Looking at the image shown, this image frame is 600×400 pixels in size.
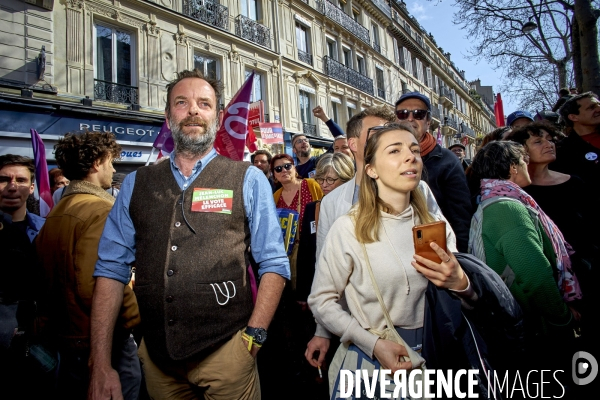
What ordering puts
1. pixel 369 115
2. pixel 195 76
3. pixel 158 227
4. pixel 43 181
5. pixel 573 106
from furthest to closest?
pixel 43 181 < pixel 573 106 < pixel 369 115 < pixel 195 76 < pixel 158 227

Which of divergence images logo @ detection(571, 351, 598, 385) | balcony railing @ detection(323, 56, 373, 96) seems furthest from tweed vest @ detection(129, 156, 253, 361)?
balcony railing @ detection(323, 56, 373, 96)

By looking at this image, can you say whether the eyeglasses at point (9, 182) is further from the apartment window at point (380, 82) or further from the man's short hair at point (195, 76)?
the apartment window at point (380, 82)

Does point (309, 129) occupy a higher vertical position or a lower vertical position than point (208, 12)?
lower

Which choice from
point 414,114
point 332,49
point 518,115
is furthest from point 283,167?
point 332,49

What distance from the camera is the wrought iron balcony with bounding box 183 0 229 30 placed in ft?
37.2

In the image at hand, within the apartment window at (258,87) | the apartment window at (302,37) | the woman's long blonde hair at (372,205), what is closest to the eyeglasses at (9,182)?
the woman's long blonde hair at (372,205)

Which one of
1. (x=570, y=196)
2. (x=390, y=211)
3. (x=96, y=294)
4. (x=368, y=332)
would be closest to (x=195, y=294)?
(x=96, y=294)

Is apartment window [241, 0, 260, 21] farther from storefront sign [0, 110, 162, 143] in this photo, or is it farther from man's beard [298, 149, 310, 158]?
man's beard [298, 149, 310, 158]

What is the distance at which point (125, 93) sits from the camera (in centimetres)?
973

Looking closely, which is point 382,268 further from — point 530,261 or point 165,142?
point 165,142

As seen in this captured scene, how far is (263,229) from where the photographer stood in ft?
5.92

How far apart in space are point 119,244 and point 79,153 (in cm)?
92

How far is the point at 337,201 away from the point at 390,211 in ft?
1.85

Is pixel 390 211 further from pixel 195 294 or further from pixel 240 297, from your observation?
pixel 195 294
